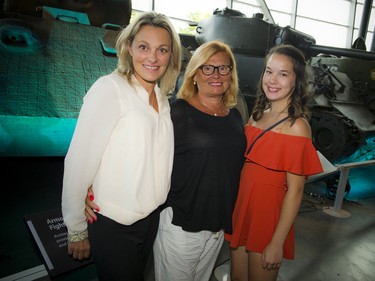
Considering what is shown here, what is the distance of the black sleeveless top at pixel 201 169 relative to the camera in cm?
179

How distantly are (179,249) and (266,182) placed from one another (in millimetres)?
675

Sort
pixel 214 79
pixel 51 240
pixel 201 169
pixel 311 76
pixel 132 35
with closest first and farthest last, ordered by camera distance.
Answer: pixel 132 35 → pixel 201 169 → pixel 214 79 → pixel 51 240 → pixel 311 76

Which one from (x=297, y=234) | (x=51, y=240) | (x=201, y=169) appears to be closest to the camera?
(x=201, y=169)

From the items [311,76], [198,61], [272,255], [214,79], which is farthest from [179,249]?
[311,76]

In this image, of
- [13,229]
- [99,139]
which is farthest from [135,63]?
[13,229]

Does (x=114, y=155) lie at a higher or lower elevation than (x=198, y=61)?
lower

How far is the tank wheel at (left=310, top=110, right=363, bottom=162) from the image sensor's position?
643 cm

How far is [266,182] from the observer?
1.88 meters

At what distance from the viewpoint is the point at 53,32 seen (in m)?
2.88

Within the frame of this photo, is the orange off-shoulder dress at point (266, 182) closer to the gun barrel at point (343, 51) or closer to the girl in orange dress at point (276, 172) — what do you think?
the girl in orange dress at point (276, 172)

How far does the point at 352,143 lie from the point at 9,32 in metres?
6.48

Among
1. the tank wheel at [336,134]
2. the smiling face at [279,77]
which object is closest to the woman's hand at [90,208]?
the smiling face at [279,77]

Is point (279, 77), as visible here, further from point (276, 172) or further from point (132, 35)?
point (132, 35)

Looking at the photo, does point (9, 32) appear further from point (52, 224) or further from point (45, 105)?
point (52, 224)
